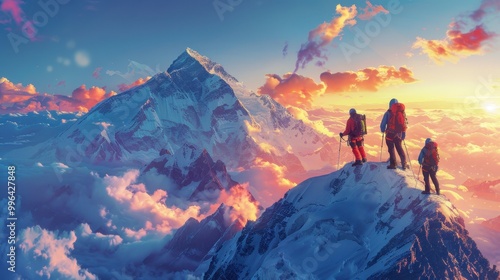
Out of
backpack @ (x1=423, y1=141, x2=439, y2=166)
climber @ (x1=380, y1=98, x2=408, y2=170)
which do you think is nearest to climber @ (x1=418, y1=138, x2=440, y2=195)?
backpack @ (x1=423, y1=141, x2=439, y2=166)

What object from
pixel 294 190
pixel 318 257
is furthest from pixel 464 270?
pixel 294 190

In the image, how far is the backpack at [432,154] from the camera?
118 ft

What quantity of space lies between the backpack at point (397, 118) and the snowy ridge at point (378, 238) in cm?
1462

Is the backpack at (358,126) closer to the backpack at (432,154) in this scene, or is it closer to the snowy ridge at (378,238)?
the backpack at (432,154)

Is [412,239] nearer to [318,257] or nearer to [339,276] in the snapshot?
[339,276]

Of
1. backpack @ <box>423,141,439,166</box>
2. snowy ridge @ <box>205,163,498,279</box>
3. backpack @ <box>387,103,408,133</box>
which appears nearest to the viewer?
backpack @ <box>423,141,439,166</box>

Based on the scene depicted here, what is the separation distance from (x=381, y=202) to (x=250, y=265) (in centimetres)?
6264

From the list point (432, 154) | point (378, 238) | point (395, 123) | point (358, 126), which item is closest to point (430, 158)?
point (432, 154)

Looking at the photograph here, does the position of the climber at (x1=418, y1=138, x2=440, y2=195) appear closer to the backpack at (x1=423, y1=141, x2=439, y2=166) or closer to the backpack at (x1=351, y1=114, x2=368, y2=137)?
the backpack at (x1=423, y1=141, x2=439, y2=166)

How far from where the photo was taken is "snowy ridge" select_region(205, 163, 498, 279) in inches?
1864

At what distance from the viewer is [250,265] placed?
10844 centimetres

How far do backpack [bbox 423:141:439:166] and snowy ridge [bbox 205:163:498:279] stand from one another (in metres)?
12.8

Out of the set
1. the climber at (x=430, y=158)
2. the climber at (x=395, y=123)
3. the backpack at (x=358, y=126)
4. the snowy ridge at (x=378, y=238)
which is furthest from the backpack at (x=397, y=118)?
the snowy ridge at (x=378, y=238)

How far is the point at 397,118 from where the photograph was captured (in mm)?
37625
